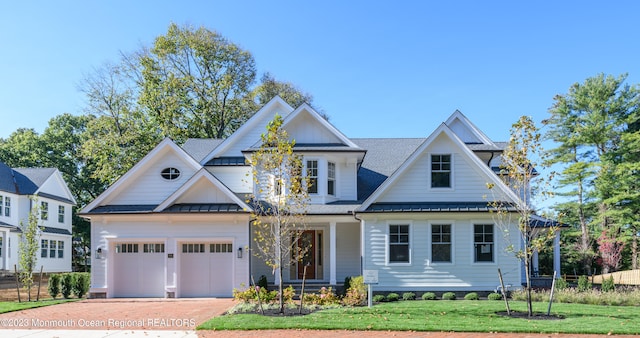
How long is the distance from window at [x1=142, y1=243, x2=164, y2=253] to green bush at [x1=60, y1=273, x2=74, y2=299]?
10.8 ft

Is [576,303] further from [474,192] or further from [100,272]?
[100,272]

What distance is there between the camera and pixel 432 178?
2031 cm

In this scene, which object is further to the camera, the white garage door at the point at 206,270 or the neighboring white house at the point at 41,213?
the neighboring white house at the point at 41,213

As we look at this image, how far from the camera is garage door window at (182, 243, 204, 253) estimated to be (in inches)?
835

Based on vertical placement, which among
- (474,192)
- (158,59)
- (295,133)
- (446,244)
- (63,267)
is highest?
(158,59)

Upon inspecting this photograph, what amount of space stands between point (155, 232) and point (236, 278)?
11.7ft

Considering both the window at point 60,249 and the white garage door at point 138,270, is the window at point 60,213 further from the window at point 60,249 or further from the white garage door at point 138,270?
the white garage door at point 138,270

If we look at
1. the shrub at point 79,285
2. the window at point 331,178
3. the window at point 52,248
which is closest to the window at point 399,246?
the window at point 331,178

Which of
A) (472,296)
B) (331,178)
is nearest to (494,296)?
(472,296)

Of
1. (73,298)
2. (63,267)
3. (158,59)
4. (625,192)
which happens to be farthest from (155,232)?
(625,192)

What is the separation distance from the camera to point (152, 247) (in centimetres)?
2133

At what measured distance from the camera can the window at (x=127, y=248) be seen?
21359 millimetres

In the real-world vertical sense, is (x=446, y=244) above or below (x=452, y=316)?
above

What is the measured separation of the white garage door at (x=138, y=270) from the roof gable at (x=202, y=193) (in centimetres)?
194
